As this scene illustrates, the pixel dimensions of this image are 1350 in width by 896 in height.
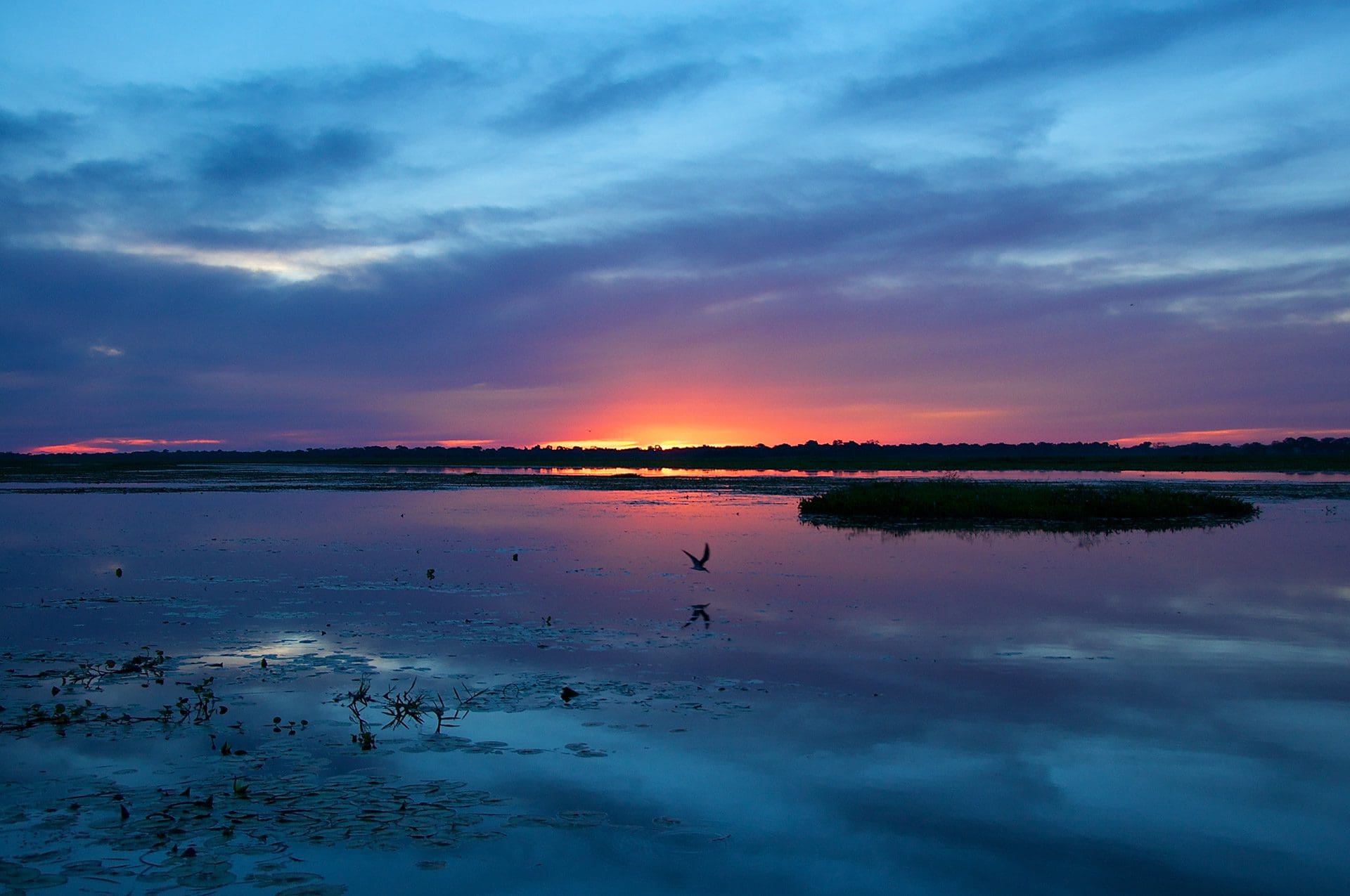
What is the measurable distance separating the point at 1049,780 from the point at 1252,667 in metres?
5.60

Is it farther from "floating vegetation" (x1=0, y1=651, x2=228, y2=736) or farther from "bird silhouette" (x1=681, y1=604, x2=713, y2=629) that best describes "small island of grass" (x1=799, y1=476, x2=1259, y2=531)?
"floating vegetation" (x1=0, y1=651, x2=228, y2=736)

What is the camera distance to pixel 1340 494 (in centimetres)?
4603

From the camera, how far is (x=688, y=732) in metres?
9.28

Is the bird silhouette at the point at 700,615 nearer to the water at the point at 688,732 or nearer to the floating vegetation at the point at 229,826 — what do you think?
the water at the point at 688,732

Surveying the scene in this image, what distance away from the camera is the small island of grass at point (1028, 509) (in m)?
32.6

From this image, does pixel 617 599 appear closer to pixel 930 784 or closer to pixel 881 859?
pixel 930 784

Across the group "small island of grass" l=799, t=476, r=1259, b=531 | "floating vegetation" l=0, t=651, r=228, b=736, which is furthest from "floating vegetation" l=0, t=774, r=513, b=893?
"small island of grass" l=799, t=476, r=1259, b=531

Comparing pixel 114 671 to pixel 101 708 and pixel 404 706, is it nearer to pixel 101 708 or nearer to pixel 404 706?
pixel 101 708

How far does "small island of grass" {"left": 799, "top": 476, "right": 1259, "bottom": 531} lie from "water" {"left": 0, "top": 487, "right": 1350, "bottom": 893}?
490 inches

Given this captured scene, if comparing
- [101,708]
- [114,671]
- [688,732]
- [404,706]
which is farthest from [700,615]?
[101,708]

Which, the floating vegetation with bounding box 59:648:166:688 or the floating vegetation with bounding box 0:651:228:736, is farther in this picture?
the floating vegetation with bounding box 59:648:166:688

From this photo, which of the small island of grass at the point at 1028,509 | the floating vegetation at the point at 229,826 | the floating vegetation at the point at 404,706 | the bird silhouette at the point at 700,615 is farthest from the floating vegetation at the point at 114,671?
the small island of grass at the point at 1028,509

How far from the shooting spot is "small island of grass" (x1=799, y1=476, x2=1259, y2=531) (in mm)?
32562

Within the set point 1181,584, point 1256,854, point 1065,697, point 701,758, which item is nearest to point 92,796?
point 701,758
